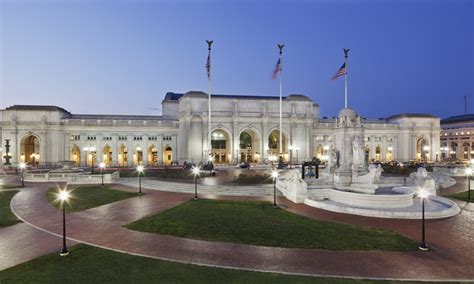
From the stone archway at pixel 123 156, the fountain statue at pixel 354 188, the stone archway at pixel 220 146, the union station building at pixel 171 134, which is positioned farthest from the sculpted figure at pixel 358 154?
the stone archway at pixel 123 156

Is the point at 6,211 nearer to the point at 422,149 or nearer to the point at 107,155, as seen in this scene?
the point at 107,155

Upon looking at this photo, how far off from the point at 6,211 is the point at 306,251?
2296 centimetres

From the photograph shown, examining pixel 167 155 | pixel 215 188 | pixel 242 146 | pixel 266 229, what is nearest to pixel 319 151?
pixel 242 146

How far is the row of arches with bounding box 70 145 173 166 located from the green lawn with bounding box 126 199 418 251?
52949 millimetres

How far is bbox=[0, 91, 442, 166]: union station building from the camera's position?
60.7 meters

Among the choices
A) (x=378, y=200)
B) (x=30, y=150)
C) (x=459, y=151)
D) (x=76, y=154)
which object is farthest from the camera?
(x=459, y=151)

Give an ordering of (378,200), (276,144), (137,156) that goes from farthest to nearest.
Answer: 1. (276,144)
2. (137,156)
3. (378,200)

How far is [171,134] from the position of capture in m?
69.2

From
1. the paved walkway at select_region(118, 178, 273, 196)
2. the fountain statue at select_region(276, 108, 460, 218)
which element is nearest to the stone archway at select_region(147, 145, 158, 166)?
the paved walkway at select_region(118, 178, 273, 196)

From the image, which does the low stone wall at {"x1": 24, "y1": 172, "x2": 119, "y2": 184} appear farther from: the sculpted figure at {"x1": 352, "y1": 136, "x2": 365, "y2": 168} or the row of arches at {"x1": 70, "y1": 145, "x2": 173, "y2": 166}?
the sculpted figure at {"x1": 352, "y1": 136, "x2": 365, "y2": 168}

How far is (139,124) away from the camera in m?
66.9

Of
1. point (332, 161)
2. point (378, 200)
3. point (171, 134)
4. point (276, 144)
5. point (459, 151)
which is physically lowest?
point (378, 200)

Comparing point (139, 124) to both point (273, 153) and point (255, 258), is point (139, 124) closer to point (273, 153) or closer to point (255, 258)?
point (273, 153)

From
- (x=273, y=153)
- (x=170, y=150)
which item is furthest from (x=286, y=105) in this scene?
(x=170, y=150)
